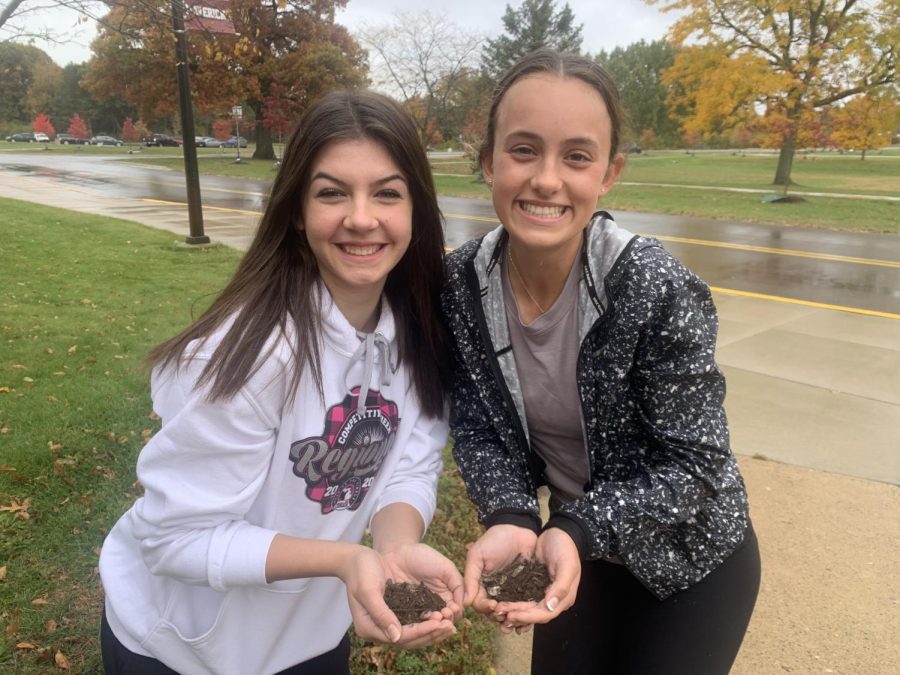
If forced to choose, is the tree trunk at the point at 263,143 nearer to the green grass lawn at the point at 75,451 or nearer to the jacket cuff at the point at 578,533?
the green grass lawn at the point at 75,451

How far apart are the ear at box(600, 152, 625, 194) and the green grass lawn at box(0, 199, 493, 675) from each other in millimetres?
1546

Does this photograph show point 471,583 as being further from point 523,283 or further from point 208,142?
point 208,142

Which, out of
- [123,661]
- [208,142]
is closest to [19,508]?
[123,661]

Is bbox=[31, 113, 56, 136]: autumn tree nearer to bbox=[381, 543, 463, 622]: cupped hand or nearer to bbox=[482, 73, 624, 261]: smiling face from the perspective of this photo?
bbox=[482, 73, 624, 261]: smiling face

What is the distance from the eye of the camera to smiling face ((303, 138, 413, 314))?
1.66 metres

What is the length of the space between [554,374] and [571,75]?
0.74 meters

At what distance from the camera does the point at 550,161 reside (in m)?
1.71

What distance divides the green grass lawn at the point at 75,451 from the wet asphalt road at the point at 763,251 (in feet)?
18.0

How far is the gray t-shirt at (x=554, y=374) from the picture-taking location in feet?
5.72

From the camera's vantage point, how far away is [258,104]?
38594 millimetres

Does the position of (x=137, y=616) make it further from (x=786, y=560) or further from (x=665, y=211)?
(x=665, y=211)

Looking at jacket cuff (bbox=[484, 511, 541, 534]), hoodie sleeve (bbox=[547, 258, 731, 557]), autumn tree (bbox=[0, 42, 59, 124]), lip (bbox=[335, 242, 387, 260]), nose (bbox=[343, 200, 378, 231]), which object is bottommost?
jacket cuff (bbox=[484, 511, 541, 534])

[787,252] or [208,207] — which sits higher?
[787,252]

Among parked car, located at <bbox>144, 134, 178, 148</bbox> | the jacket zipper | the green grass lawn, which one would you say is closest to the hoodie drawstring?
the jacket zipper
